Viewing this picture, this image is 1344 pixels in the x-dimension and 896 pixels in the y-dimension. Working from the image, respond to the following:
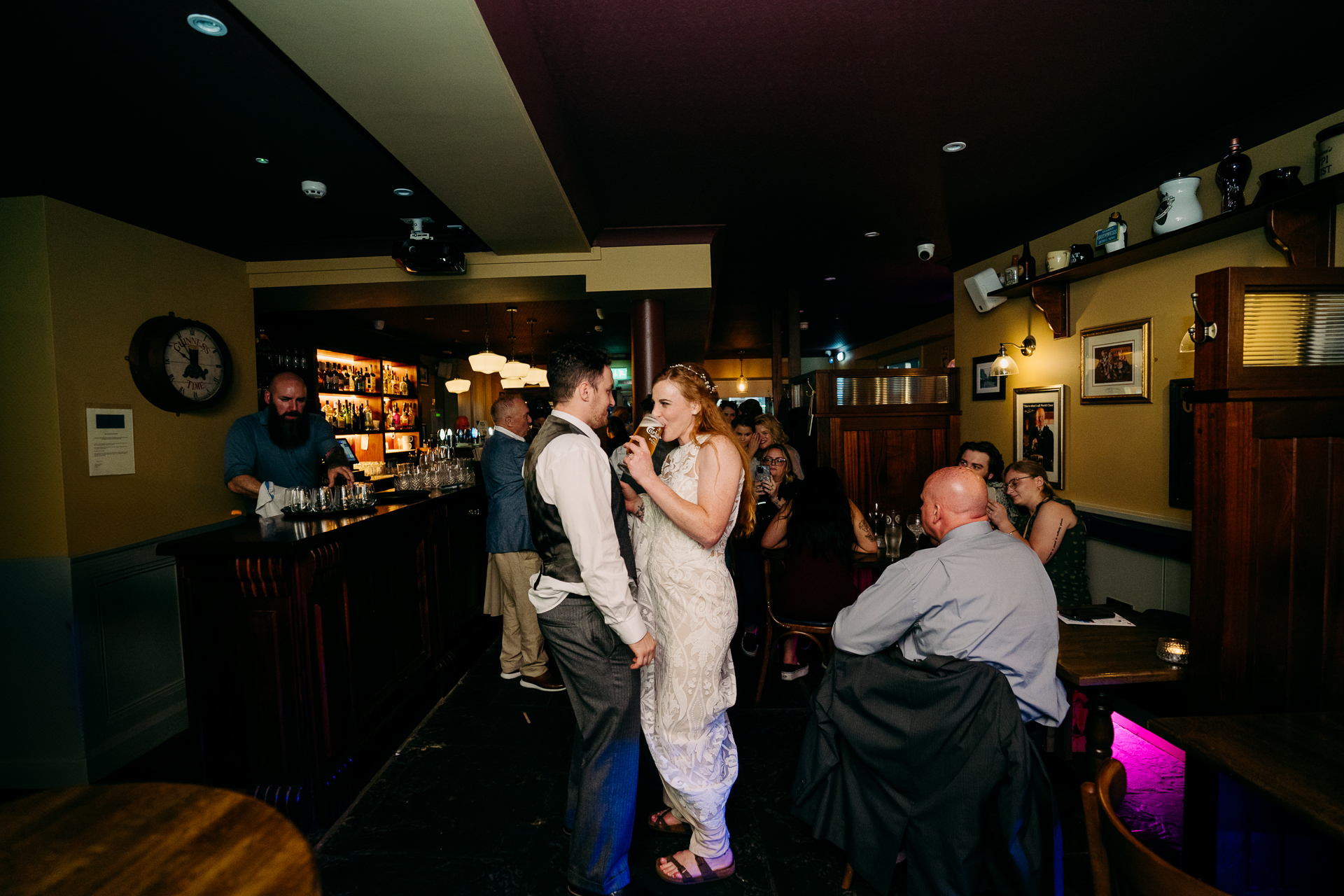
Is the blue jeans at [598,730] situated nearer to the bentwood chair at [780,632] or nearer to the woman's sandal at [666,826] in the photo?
the woman's sandal at [666,826]

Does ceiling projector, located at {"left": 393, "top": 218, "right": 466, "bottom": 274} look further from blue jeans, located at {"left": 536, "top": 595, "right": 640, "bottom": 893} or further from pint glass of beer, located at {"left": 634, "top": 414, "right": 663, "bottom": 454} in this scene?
blue jeans, located at {"left": 536, "top": 595, "right": 640, "bottom": 893}

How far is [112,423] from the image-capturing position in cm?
330

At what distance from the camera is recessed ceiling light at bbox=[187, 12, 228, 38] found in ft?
6.39

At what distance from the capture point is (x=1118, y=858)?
99 cm

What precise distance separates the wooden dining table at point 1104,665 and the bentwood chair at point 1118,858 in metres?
0.82

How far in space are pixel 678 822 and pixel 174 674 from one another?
314cm

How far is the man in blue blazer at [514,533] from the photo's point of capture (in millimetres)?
3551

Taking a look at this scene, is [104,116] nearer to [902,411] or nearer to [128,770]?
[128,770]

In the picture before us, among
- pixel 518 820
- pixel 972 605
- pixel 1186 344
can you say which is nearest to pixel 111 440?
pixel 518 820

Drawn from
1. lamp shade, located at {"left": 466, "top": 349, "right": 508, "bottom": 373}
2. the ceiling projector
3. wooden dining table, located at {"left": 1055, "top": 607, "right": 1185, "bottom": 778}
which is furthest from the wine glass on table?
lamp shade, located at {"left": 466, "top": 349, "right": 508, "bottom": 373}

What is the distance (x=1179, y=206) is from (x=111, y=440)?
5753 millimetres

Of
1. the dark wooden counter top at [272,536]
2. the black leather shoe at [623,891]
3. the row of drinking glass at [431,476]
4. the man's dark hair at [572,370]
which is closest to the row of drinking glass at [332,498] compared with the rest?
the dark wooden counter top at [272,536]

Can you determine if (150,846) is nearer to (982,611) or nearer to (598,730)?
(598,730)

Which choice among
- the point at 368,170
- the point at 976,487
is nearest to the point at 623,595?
the point at 976,487
